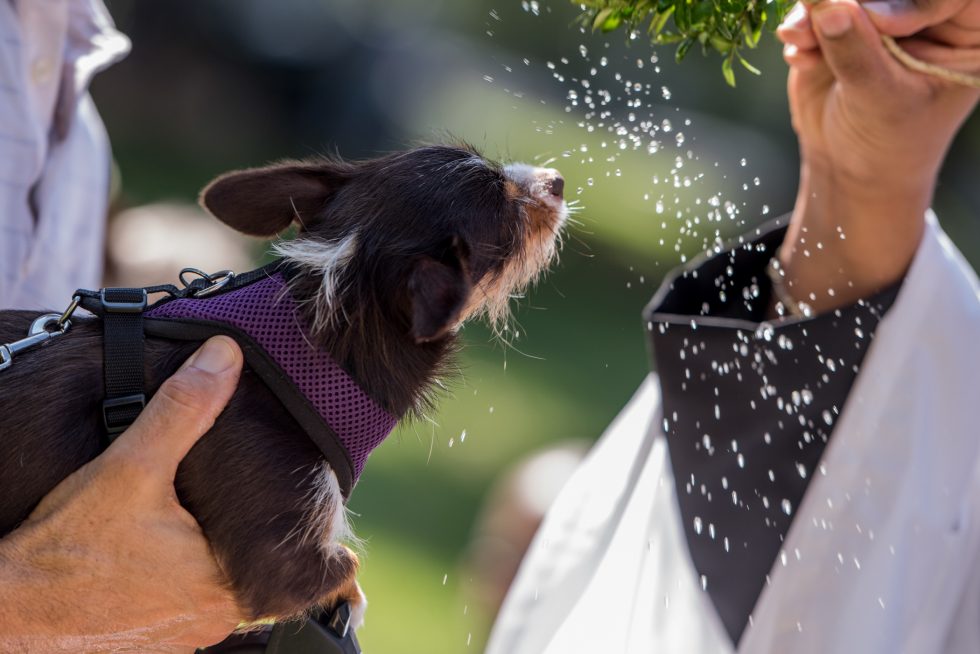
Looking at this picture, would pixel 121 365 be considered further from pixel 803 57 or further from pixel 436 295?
pixel 803 57

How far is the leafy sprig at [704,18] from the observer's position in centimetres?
250

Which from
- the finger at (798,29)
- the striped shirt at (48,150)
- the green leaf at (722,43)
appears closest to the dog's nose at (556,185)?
the green leaf at (722,43)

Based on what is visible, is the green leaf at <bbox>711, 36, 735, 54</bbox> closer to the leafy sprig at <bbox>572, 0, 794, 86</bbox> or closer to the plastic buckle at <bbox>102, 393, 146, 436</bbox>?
the leafy sprig at <bbox>572, 0, 794, 86</bbox>

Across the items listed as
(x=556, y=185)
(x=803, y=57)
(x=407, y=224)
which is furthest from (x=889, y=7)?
(x=407, y=224)

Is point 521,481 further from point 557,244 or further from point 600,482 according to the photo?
point 557,244

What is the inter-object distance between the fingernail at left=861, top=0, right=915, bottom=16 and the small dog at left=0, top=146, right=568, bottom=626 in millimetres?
987

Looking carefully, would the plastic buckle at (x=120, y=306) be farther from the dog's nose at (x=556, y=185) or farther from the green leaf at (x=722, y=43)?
the green leaf at (x=722, y=43)

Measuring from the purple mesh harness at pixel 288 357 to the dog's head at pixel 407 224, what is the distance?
0.32ft

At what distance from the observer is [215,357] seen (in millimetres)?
2340

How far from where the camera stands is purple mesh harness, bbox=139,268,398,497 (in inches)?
95.7

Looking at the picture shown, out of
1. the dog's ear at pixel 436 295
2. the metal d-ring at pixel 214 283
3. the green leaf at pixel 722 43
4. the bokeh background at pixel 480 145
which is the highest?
the green leaf at pixel 722 43

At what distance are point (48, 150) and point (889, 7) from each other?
286 cm

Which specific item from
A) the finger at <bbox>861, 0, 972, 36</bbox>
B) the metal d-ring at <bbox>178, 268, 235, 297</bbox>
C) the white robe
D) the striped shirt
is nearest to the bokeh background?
the striped shirt

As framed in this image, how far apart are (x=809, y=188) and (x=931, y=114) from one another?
54 centimetres
